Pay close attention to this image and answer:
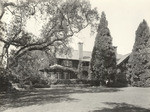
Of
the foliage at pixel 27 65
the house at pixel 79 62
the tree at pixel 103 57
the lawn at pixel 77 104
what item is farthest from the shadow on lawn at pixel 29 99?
the house at pixel 79 62

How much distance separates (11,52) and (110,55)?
1938cm

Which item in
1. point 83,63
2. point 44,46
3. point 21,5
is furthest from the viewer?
point 83,63

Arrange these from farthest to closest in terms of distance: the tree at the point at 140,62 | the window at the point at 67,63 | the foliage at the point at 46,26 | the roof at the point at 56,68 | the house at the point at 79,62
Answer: the window at the point at 67,63 → the house at the point at 79,62 → the roof at the point at 56,68 → the tree at the point at 140,62 → the foliage at the point at 46,26

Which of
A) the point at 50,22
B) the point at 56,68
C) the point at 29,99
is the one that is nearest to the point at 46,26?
the point at 50,22

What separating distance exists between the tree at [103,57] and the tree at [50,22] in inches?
526

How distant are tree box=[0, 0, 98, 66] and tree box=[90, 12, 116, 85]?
13358mm

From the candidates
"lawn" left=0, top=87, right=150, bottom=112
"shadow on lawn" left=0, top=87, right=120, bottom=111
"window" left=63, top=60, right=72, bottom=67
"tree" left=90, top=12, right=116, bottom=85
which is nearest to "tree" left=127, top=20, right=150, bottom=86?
"tree" left=90, top=12, right=116, bottom=85

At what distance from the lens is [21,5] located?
28.8 metres

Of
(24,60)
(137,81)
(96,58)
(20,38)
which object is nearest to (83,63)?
(96,58)

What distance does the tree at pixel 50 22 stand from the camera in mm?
29320

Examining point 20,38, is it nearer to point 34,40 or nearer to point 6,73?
point 34,40

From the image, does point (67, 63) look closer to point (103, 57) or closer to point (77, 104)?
point (103, 57)

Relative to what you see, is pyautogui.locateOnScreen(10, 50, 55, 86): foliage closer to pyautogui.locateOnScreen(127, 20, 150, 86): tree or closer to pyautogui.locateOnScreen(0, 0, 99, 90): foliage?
pyautogui.locateOnScreen(0, 0, 99, 90): foliage

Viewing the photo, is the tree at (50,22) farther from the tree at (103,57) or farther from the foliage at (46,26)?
the tree at (103,57)
